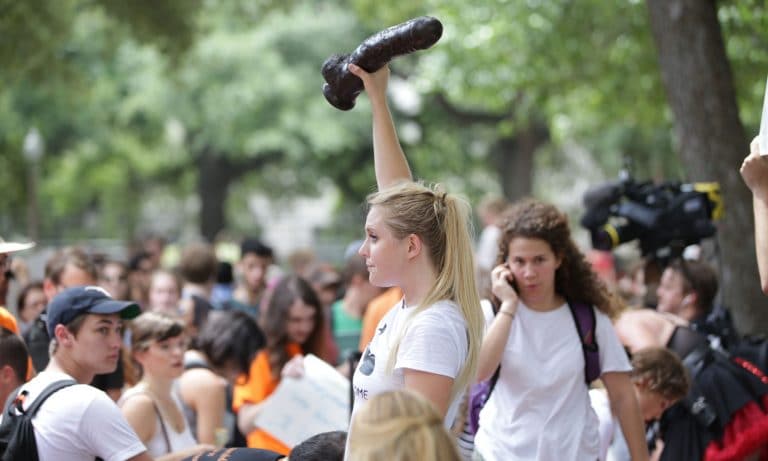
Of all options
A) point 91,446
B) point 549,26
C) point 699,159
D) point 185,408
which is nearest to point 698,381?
point 699,159

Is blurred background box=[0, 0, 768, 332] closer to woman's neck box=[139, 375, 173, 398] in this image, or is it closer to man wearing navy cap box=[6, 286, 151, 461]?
woman's neck box=[139, 375, 173, 398]

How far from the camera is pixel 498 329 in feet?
14.4

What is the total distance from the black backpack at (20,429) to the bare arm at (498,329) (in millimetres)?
1664

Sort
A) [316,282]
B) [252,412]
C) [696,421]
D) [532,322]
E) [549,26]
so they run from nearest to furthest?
[532,322] → [696,421] → [252,412] → [316,282] → [549,26]

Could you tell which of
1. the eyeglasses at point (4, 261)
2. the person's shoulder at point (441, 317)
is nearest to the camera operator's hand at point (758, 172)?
the person's shoulder at point (441, 317)

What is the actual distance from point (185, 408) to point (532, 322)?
2.22 m

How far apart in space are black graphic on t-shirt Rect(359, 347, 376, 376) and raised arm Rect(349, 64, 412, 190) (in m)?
0.69

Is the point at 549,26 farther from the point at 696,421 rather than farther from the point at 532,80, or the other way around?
the point at 696,421

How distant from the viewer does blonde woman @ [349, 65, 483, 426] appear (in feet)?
10.7

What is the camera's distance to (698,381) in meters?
5.59

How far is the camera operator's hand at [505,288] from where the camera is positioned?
14.6ft

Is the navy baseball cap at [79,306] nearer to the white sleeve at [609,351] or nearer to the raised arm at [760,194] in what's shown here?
the white sleeve at [609,351]

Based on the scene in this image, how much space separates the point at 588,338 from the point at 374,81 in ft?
5.13

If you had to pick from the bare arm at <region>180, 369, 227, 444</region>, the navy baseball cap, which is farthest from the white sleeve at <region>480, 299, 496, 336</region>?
the bare arm at <region>180, 369, 227, 444</region>
